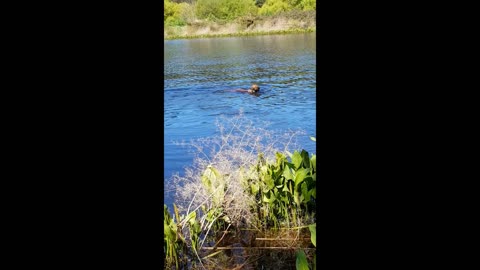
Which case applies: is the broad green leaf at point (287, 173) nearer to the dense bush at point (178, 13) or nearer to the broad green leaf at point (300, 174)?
the broad green leaf at point (300, 174)

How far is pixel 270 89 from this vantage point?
5566mm

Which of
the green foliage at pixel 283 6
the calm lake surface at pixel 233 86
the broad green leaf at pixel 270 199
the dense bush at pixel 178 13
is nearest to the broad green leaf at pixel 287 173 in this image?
the broad green leaf at pixel 270 199

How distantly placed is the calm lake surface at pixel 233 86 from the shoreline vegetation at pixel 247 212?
370 millimetres

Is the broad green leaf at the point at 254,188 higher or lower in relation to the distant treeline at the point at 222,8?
lower

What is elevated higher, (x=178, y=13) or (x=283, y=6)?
(x=283, y=6)

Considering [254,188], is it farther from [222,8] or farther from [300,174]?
[222,8]

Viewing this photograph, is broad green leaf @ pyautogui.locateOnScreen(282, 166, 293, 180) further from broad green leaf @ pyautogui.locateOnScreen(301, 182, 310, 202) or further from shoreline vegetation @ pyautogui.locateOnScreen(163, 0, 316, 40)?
shoreline vegetation @ pyautogui.locateOnScreen(163, 0, 316, 40)

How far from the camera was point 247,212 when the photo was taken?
2.79 meters

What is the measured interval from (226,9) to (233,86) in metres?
2.69

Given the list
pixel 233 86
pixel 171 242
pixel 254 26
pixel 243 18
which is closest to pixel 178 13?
pixel 243 18

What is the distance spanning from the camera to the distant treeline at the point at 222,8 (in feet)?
24.7
